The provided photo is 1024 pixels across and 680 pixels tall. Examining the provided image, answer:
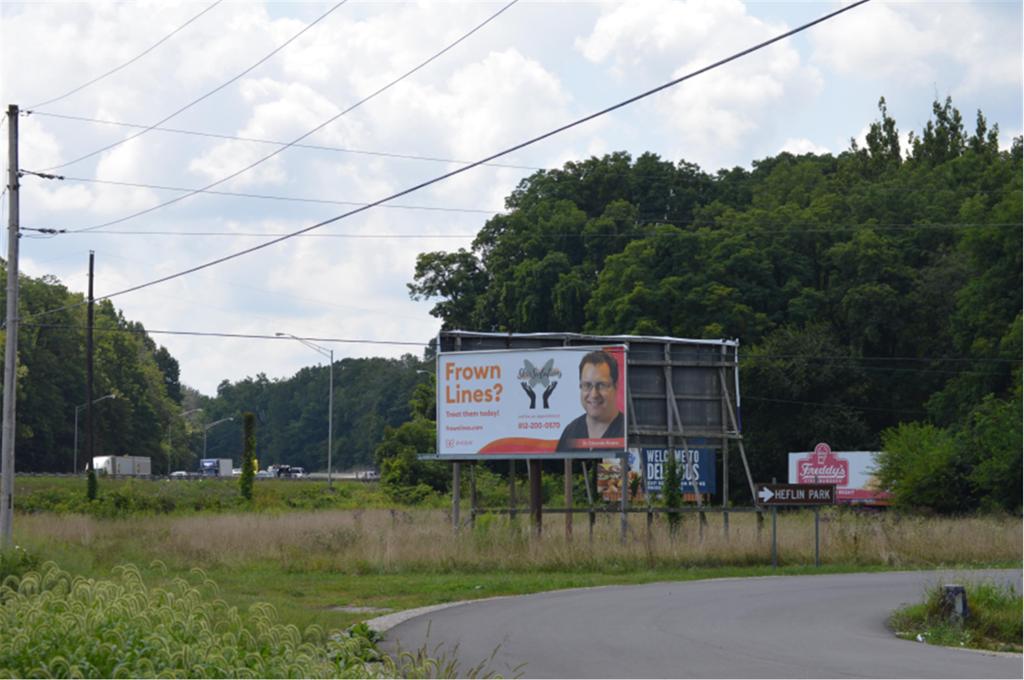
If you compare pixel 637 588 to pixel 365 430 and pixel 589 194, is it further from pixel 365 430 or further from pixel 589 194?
pixel 365 430

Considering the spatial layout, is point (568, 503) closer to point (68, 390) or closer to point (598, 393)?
point (598, 393)

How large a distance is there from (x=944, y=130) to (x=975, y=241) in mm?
27624

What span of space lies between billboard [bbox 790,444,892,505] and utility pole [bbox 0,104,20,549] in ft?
107

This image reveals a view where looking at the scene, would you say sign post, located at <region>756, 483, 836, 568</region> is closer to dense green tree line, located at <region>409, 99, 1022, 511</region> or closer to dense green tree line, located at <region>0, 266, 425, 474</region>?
dense green tree line, located at <region>409, 99, 1022, 511</region>

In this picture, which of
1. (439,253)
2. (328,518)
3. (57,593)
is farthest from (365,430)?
(57,593)

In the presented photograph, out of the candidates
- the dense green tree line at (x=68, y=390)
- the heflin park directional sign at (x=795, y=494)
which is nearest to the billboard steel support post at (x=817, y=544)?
the heflin park directional sign at (x=795, y=494)

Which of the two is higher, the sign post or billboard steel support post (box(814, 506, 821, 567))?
the sign post

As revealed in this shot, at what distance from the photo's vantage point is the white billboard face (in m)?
35.1

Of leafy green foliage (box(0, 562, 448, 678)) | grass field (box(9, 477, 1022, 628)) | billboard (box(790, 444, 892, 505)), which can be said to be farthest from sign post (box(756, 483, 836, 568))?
billboard (box(790, 444, 892, 505))

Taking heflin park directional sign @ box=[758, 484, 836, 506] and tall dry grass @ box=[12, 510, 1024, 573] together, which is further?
heflin park directional sign @ box=[758, 484, 836, 506]

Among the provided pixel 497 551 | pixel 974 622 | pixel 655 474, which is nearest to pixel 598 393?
pixel 497 551

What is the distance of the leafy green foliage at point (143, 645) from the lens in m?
9.04

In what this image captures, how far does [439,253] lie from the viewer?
8412 cm

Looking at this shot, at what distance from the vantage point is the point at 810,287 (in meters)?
74.6
